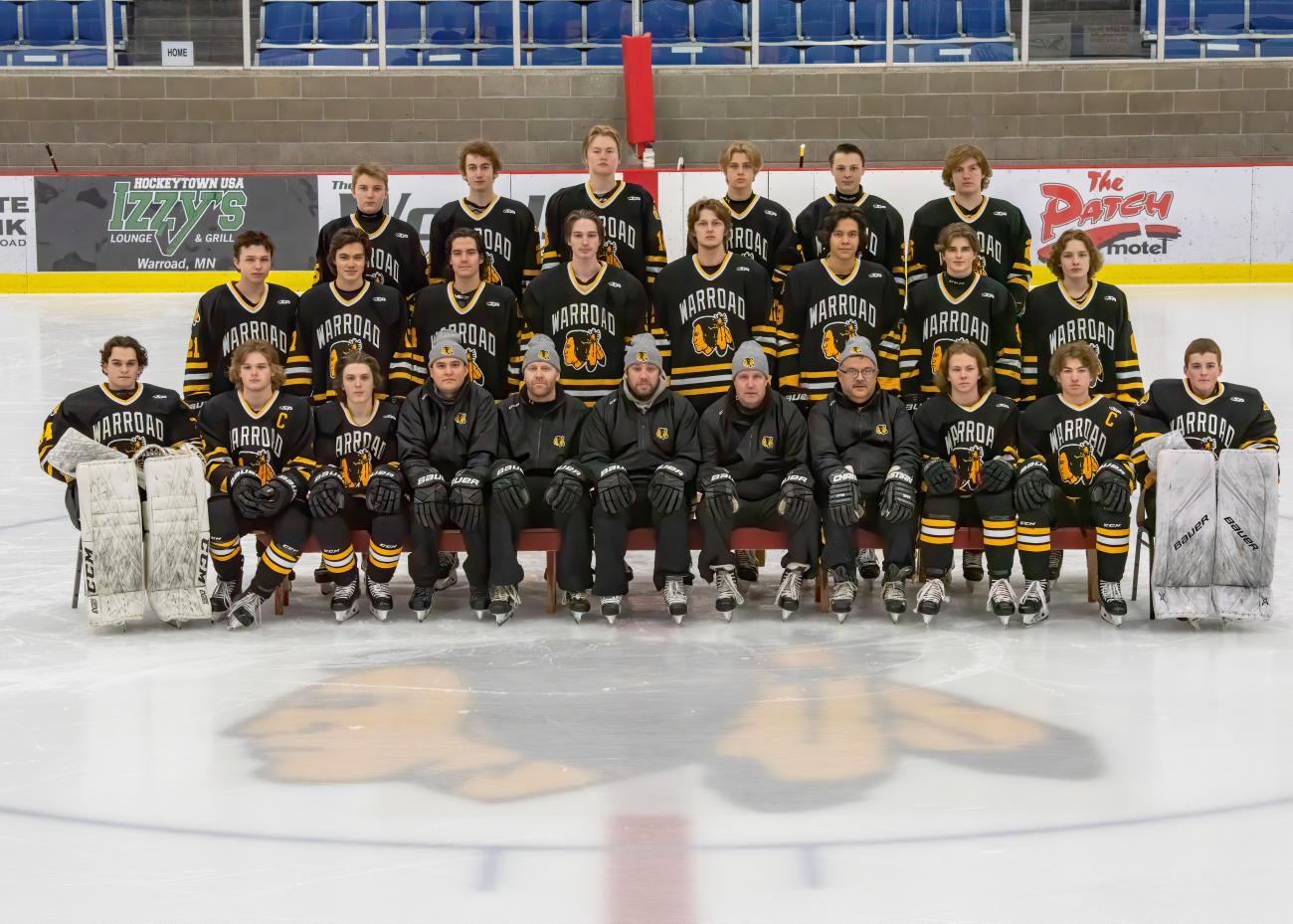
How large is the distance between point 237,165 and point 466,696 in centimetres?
1329

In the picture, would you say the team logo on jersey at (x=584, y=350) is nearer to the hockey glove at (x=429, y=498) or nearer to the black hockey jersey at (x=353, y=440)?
the black hockey jersey at (x=353, y=440)

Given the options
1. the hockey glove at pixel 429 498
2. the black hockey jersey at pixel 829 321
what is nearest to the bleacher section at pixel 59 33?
the black hockey jersey at pixel 829 321

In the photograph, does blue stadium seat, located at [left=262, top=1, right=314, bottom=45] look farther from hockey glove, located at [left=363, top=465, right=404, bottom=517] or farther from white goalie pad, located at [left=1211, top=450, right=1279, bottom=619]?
white goalie pad, located at [left=1211, top=450, right=1279, bottom=619]

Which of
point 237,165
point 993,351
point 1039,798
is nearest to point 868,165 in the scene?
point 237,165

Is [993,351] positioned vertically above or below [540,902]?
above

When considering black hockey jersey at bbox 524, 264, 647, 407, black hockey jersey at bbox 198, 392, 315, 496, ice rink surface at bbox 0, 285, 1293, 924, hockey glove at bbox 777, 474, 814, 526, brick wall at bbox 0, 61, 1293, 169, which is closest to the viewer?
ice rink surface at bbox 0, 285, 1293, 924

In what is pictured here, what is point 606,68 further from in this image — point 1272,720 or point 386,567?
point 1272,720

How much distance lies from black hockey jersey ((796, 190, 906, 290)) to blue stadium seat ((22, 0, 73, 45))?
13201 millimetres

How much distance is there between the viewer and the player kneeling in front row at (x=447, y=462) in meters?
5.37

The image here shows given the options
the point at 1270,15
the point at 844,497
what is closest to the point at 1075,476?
the point at 844,497

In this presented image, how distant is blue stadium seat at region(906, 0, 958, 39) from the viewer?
1692 cm

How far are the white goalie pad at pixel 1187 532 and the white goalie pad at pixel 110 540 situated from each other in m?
3.40

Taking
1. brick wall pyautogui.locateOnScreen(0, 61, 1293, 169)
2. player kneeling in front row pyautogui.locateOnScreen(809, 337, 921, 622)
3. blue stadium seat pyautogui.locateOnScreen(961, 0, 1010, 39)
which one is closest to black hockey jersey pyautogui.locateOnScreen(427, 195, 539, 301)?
player kneeling in front row pyautogui.locateOnScreen(809, 337, 921, 622)

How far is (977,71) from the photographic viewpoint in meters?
16.7
